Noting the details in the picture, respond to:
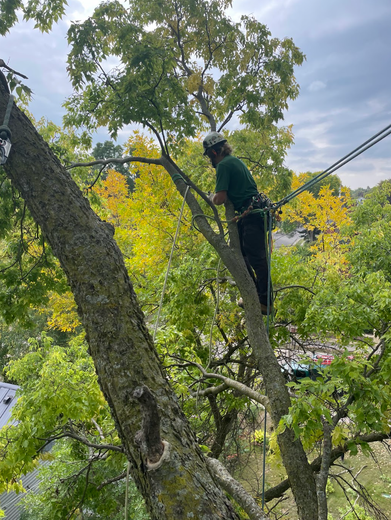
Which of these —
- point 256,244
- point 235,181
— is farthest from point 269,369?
point 235,181

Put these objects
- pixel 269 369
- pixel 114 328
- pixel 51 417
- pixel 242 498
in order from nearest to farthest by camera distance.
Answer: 1. pixel 114 328
2. pixel 242 498
3. pixel 51 417
4. pixel 269 369

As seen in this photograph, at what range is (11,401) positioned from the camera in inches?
380

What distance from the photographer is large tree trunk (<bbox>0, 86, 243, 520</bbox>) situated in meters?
1.23

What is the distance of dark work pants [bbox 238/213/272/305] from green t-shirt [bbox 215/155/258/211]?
0.22 meters

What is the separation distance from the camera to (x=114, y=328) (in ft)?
5.18

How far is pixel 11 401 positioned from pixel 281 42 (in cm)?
1142

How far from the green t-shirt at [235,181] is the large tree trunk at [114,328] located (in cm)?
179

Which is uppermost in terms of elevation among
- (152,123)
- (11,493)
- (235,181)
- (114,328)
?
(152,123)

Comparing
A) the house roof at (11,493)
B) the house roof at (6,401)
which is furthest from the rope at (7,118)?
the house roof at (6,401)

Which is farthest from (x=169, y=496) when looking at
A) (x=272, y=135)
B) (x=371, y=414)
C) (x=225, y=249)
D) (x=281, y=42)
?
(x=272, y=135)

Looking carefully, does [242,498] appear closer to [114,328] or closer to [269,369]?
[269,369]

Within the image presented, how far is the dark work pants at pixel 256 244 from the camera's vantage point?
11.8 feet

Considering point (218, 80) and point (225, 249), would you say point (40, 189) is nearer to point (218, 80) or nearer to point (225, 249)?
point (225, 249)

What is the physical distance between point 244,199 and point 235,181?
22 cm
